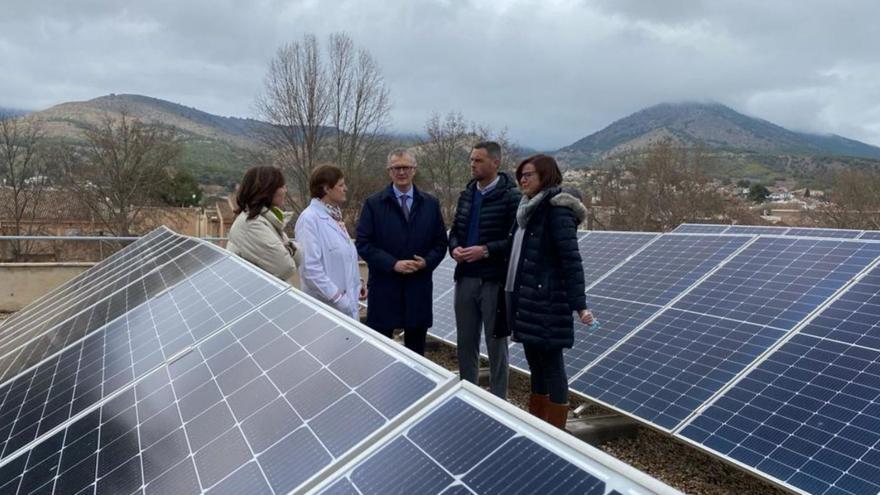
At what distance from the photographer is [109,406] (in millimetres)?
2834

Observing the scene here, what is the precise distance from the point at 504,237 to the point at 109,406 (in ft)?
9.53

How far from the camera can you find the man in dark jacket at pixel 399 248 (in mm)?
4918

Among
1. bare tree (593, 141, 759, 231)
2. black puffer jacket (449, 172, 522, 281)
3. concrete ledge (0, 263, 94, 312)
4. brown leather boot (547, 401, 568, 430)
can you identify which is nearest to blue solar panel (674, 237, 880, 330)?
brown leather boot (547, 401, 568, 430)

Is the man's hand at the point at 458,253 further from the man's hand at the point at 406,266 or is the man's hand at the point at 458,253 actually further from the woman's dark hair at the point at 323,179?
the woman's dark hair at the point at 323,179

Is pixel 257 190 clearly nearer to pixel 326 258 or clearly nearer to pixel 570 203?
pixel 326 258

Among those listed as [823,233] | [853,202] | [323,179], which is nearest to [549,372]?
[323,179]

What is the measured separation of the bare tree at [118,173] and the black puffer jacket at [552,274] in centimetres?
2520

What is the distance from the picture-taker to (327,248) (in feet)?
15.4

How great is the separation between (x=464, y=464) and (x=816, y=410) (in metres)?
3.56

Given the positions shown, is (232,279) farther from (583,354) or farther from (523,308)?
(583,354)

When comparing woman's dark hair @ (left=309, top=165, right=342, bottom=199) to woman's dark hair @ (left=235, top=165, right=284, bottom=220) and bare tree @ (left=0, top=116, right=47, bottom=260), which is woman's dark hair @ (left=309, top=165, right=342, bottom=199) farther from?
bare tree @ (left=0, top=116, right=47, bottom=260)

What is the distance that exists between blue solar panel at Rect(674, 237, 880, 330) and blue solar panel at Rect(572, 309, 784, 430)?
0.65ft

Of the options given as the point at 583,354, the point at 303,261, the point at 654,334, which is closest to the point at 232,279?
the point at 303,261

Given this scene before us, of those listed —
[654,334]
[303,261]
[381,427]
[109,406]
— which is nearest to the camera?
[381,427]
